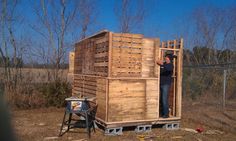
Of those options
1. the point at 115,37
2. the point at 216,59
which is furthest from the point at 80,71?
the point at 216,59

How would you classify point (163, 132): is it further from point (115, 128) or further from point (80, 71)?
point (80, 71)

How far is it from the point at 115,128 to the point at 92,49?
8.67 feet

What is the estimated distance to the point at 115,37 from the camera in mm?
7188

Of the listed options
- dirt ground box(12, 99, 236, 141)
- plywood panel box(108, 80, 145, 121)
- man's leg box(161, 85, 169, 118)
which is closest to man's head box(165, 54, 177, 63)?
man's leg box(161, 85, 169, 118)

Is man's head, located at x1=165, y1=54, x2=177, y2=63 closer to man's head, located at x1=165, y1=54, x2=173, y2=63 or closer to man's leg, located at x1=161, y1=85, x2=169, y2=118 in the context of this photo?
man's head, located at x1=165, y1=54, x2=173, y2=63

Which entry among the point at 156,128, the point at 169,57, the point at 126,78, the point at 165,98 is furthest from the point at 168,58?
the point at 156,128

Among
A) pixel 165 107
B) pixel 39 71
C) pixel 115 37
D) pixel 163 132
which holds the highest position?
pixel 115 37

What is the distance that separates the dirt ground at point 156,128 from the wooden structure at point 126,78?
0.44 meters

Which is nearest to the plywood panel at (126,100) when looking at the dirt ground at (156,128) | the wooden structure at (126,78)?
the wooden structure at (126,78)

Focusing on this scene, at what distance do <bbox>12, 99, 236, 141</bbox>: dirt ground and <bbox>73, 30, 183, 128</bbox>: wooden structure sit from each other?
44 centimetres

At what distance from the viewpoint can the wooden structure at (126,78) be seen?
716cm

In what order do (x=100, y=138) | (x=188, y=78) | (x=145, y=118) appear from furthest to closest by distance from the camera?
(x=188, y=78) → (x=145, y=118) → (x=100, y=138)

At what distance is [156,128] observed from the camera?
8273 mm

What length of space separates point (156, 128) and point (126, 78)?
2.08 metres
